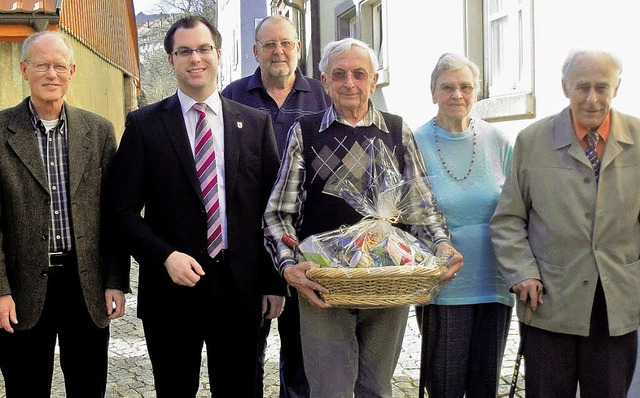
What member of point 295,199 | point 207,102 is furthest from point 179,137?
point 295,199

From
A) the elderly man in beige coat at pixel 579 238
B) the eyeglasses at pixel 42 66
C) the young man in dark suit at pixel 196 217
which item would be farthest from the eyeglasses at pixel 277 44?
the elderly man in beige coat at pixel 579 238

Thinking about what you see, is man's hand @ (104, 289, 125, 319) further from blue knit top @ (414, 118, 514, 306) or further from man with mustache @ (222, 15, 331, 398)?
blue knit top @ (414, 118, 514, 306)

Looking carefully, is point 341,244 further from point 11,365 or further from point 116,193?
point 11,365

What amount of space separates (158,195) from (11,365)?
1034 mm

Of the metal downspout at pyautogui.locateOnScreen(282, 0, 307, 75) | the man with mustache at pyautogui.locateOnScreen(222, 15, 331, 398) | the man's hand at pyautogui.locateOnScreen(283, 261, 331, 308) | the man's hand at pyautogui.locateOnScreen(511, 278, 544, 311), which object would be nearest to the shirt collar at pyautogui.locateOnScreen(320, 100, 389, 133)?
A: the man's hand at pyautogui.locateOnScreen(283, 261, 331, 308)

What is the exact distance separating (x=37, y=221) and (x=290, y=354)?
5.54 ft

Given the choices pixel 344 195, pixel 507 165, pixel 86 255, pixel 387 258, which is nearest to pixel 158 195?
pixel 86 255

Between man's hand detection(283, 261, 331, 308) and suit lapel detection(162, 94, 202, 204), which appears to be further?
suit lapel detection(162, 94, 202, 204)

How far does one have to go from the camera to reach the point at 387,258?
2.95m

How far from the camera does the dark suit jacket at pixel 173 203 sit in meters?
3.30

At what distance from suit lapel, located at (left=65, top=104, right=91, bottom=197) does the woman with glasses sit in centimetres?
157

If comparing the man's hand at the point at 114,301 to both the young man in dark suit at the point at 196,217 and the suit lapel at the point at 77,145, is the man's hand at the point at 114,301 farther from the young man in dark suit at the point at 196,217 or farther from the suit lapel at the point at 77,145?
the suit lapel at the point at 77,145

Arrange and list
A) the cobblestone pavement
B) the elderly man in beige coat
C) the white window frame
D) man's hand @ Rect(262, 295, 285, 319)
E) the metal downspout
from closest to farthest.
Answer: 1. the elderly man in beige coat
2. man's hand @ Rect(262, 295, 285, 319)
3. the cobblestone pavement
4. the white window frame
5. the metal downspout

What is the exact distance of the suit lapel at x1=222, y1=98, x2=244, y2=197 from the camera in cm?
337
